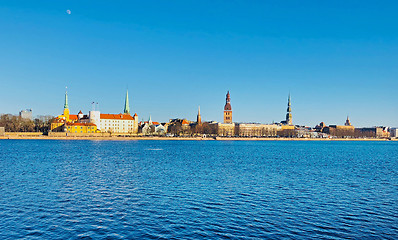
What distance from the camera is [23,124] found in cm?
13525

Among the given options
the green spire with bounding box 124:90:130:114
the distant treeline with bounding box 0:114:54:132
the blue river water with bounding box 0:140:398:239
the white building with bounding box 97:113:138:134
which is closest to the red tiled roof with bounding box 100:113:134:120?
the white building with bounding box 97:113:138:134

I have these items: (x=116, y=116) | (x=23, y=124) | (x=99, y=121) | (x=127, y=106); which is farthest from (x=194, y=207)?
(x=127, y=106)

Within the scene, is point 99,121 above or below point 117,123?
above

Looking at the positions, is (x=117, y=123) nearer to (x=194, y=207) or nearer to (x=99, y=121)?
(x=99, y=121)

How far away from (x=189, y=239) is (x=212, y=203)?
5520 millimetres

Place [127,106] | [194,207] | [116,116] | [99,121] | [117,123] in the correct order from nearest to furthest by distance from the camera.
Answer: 1. [194,207]
2. [99,121]
3. [117,123]
4. [116,116]
5. [127,106]

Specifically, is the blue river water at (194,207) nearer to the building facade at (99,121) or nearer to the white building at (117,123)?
the building facade at (99,121)

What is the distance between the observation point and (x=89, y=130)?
13662 cm

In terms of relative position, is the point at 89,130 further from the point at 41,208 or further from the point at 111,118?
the point at 41,208

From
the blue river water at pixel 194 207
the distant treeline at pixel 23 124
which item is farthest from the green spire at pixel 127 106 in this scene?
the blue river water at pixel 194 207

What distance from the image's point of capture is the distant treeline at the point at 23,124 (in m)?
131

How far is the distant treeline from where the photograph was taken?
431 feet

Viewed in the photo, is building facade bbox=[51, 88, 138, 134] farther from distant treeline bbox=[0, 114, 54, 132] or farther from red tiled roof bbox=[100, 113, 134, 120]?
distant treeline bbox=[0, 114, 54, 132]

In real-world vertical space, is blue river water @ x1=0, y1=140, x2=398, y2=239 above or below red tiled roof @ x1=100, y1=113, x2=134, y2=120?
below
